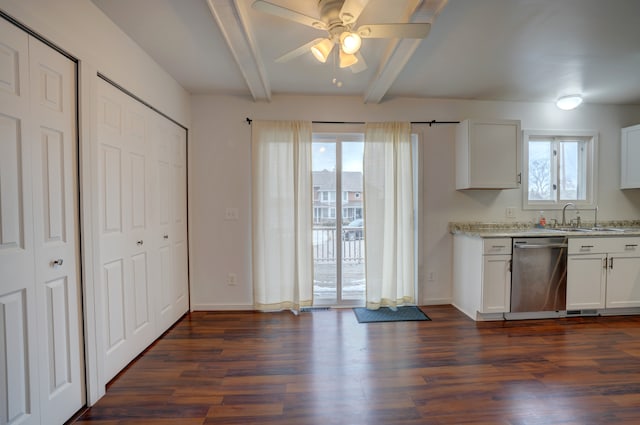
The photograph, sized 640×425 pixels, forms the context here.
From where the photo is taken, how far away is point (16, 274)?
1.30 m

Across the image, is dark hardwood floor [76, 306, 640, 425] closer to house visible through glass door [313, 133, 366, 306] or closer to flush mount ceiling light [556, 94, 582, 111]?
house visible through glass door [313, 133, 366, 306]

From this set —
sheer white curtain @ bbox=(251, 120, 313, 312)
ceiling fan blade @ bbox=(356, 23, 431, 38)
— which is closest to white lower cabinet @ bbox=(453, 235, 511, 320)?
sheer white curtain @ bbox=(251, 120, 313, 312)

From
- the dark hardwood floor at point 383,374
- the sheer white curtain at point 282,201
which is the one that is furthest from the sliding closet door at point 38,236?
the sheer white curtain at point 282,201

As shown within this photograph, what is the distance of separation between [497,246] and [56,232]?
360 centimetres

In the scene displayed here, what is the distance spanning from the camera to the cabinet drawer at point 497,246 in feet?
9.39

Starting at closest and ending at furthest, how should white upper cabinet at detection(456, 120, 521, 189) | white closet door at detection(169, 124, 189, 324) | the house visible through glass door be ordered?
white closet door at detection(169, 124, 189, 324), white upper cabinet at detection(456, 120, 521, 189), the house visible through glass door

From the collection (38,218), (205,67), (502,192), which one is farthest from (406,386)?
(205,67)

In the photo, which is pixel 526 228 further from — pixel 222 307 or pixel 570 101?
pixel 222 307

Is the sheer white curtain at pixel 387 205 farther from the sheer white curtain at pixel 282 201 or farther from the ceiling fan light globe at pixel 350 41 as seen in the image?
the ceiling fan light globe at pixel 350 41

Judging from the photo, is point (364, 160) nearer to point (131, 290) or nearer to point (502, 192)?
point (502, 192)

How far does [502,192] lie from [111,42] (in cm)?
416

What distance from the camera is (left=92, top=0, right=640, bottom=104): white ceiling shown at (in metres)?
1.79

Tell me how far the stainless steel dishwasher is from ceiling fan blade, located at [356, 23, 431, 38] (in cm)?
236

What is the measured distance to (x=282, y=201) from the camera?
3.14 m
